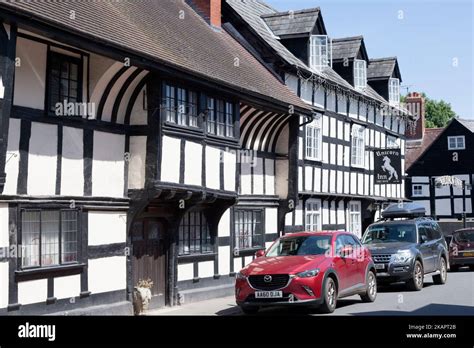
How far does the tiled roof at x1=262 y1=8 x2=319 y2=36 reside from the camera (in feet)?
78.4

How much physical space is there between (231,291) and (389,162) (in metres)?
12.5

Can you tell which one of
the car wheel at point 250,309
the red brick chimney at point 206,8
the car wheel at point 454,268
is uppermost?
the red brick chimney at point 206,8

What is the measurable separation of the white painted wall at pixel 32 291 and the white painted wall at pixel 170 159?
141 inches

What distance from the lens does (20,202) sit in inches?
416

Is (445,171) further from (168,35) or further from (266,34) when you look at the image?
(168,35)

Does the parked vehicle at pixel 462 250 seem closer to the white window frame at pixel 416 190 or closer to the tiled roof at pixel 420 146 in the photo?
the white window frame at pixel 416 190

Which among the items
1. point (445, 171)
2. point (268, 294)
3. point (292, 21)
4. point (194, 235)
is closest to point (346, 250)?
point (268, 294)

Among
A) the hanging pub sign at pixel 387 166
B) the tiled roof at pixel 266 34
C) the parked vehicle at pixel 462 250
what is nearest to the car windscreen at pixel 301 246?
the tiled roof at pixel 266 34

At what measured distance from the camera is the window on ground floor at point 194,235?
52.4ft

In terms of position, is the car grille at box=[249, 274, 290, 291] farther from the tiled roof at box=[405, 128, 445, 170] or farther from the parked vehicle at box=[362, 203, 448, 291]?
the tiled roof at box=[405, 128, 445, 170]

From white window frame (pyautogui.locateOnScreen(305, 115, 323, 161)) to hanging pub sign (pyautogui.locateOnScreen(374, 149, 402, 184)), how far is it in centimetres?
516

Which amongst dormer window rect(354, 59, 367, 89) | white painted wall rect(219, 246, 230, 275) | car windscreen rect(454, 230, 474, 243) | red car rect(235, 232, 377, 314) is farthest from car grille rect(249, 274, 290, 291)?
dormer window rect(354, 59, 367, 89)

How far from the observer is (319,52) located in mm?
24234

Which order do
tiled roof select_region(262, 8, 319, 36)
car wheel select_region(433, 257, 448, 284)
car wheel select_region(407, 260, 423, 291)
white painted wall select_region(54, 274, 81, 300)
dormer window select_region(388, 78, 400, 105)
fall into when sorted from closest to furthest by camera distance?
white painted wall select_region(54, 274, 81, 300) < car wheel select_region(407, 260, 423, 291) < car wheel select_region(433, 257, 448, 284) < tiled roof select_region(262, 8, 319, 36) < dormer window select_region(388, 78, 400, 105)
